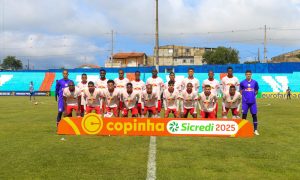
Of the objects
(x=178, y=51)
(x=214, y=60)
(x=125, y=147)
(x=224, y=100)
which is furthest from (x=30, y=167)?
(x=178, y=51)

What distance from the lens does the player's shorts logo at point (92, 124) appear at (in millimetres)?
10266

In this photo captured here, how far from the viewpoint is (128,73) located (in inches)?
1826

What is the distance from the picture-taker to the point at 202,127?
10266 millimetres

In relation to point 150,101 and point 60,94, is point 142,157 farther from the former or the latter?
point 60,94

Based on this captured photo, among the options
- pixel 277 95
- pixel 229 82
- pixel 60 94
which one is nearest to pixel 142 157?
pixel 60 94

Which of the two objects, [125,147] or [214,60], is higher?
[214,60]

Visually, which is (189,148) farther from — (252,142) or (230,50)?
(230,50)

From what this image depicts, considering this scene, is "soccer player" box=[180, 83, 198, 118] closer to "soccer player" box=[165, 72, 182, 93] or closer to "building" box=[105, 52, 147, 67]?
"soccer player" box=[165, 72, 182, 93]

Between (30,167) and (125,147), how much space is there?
282cm

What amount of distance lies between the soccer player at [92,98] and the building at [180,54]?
97528 millimetres

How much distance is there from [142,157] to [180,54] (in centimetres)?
10428

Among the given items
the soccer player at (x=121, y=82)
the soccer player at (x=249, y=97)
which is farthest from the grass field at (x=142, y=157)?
the soccer player at (x=121, y=82)

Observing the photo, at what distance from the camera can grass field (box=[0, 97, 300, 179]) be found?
6.66 metres

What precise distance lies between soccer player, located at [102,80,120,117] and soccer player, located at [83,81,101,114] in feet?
1.29
